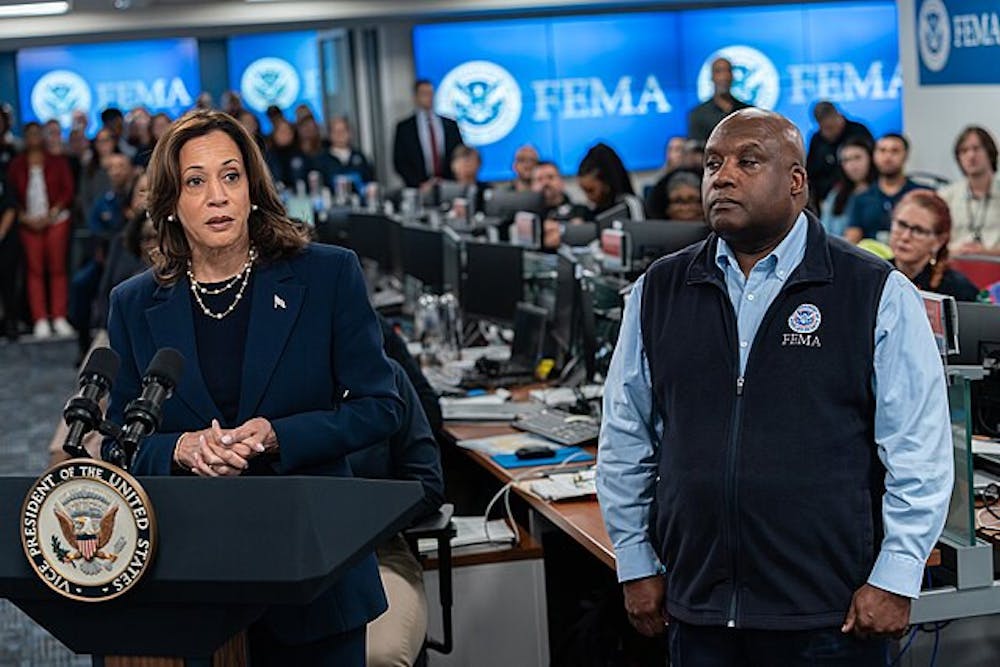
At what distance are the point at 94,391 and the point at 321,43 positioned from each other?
571 inches

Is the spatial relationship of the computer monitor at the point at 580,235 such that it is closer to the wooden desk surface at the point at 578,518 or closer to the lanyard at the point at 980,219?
the lanyard at the point at 980,219

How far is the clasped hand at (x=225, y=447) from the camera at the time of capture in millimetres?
2414

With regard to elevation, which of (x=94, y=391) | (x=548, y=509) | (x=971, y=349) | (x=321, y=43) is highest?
(x=321, y=43)

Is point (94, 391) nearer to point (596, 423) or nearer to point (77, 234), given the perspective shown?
point (596, 423)

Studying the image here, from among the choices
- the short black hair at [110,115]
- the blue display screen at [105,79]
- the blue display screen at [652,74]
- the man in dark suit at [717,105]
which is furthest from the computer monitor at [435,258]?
the blue display screen at [105,79]

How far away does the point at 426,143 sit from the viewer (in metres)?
A: 14.0

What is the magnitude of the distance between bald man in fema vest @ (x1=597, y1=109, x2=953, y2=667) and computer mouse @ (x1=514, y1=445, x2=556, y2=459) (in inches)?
77.7

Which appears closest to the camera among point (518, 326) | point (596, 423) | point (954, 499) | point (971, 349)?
point (954, 499)

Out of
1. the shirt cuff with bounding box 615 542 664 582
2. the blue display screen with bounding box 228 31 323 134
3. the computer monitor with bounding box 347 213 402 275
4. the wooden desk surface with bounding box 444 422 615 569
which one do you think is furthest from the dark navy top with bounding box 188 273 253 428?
the blue display screen with bounding box 228 31 323 134

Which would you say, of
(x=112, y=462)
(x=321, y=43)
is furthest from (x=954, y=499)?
(x=321, y=43)

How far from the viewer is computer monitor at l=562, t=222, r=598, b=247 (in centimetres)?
761

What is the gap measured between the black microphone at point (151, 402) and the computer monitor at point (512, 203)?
6.55 metres

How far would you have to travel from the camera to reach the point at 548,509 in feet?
13.1

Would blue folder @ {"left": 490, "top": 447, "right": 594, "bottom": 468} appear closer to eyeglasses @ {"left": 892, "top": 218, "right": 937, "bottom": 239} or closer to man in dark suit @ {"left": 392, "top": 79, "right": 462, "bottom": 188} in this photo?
eyeglasses @ {"left": 892, "top": 218, "right": 937, "bottom": 239}
